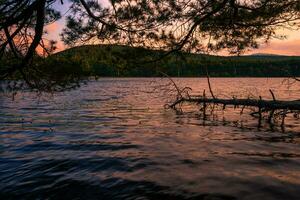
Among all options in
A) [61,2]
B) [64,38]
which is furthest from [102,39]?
[61,2]

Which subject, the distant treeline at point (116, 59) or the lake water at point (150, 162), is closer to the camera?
the lake water at point (150, 162)

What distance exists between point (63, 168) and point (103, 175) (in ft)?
3.78

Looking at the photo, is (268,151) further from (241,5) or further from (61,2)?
(61,2)

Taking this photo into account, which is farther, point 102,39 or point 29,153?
point 29,153

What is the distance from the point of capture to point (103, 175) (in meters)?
7.18

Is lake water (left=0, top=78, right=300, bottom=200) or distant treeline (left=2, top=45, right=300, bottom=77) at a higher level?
distant treeline (left=2, top=45, right=300, bottom=77)

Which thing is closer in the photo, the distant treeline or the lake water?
the lake water

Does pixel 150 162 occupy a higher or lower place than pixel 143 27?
lower

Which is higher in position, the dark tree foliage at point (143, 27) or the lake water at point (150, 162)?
the dark tree foliage at point (143, 27)

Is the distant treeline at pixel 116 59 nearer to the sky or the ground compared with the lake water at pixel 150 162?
nearer to the sky

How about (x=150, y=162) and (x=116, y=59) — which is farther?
(x=116, y=59)

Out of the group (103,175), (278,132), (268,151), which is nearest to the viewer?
(103,175)

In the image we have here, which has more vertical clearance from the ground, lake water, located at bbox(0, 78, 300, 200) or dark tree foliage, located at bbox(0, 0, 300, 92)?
dark tree foliage, located at bbox(0, 0, 300, 92)

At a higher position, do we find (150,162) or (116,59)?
(116,59)
